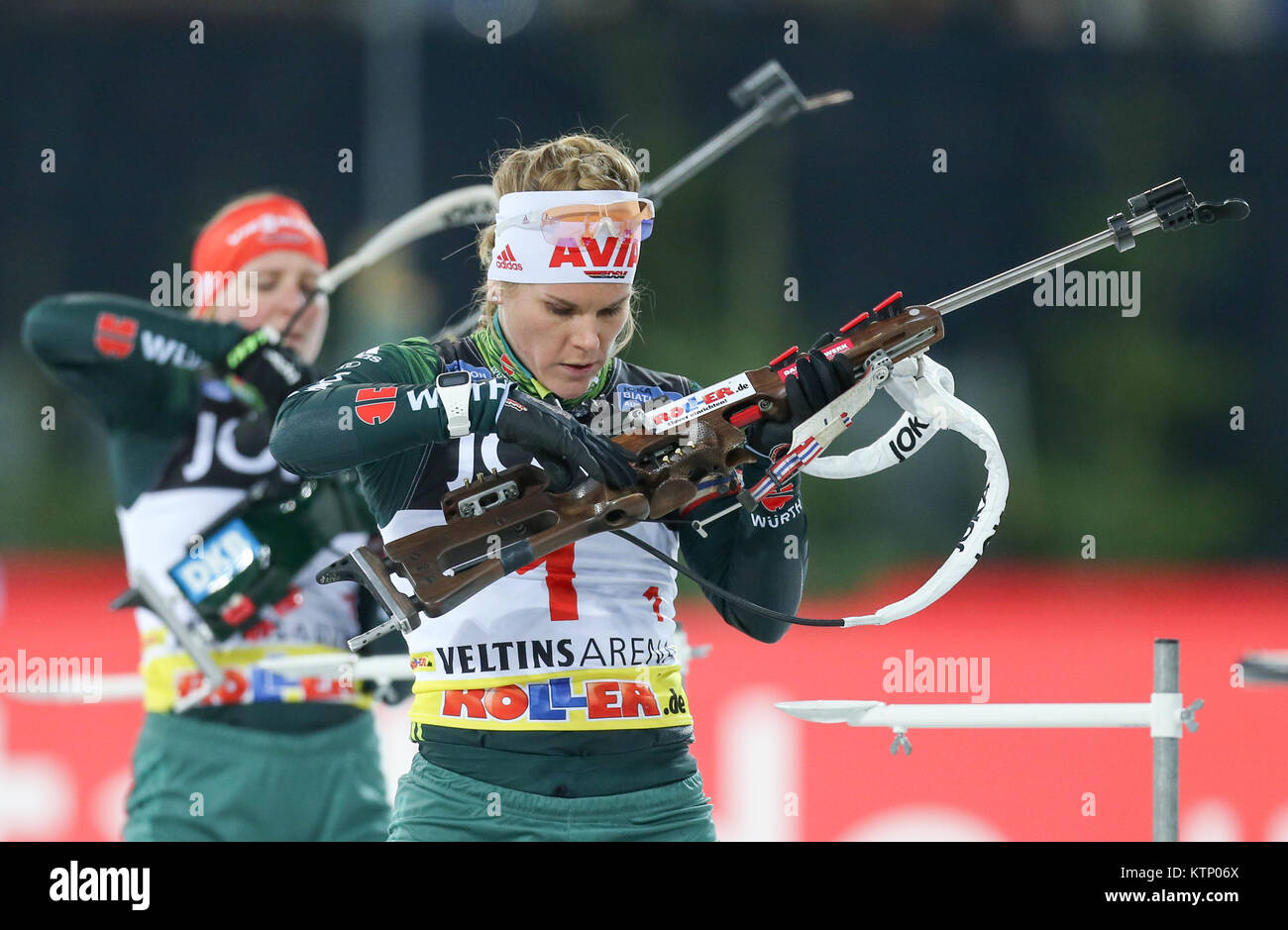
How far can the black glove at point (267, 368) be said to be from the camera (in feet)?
11.5

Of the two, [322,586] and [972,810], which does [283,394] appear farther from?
[972,810]

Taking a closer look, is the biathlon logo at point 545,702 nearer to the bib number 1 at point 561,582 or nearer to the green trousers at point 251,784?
the bib number 1 at point 561,582

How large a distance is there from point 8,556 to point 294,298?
5.15 m

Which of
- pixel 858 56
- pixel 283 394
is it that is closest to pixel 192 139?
pixel 858 56

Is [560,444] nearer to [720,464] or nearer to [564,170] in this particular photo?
[720,464]

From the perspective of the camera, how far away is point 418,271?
8.73 metres

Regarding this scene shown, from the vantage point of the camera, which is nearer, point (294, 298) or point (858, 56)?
point (294, 298)

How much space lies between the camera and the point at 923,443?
237cm

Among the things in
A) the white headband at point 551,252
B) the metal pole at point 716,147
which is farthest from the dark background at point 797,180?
the white headband at point 551,252

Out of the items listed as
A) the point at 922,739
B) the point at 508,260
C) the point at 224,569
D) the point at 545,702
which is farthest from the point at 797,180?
the point at 545,702

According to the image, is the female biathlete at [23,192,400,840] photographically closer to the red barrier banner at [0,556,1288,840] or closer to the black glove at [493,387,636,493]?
the red barrier banner at [0,556,1288,840]

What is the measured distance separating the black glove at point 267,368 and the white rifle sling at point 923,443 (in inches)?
57.9

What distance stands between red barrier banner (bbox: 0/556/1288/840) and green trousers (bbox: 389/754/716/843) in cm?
209

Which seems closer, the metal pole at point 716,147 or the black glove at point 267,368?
the metal pole at point 716,147
